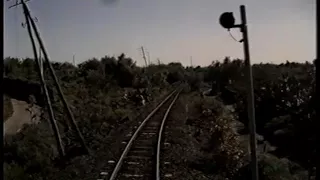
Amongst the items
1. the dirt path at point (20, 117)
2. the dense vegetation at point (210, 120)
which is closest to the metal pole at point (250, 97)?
the dense vegetation at point (210, 120)

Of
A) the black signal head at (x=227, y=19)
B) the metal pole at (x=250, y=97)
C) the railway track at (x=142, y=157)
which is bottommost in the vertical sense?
the railway track at (x=142, y=157)

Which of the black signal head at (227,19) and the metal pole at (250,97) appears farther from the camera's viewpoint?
the metal pole at (250,97)

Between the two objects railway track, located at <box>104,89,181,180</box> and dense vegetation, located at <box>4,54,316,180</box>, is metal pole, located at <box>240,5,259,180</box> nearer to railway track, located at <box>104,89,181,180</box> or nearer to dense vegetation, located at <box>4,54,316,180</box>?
dense vegetation, located at <box>4,54,316,180</box>

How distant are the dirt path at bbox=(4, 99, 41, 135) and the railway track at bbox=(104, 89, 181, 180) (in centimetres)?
585

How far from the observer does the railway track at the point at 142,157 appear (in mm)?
12702

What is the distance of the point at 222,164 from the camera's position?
1477 centimetres

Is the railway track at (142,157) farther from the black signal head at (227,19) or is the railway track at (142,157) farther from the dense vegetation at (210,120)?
the black signal head at (227,19)

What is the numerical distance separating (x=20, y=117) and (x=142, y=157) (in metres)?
11.2

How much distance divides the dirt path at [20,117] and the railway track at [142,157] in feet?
19.2

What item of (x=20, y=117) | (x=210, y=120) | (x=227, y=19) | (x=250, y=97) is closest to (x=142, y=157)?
(x=250, y=97)

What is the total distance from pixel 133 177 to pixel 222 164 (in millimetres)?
3443

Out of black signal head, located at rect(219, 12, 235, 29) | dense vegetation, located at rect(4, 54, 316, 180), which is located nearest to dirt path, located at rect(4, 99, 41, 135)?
dense vegetation, located at rect(4, 54, 316, 180)

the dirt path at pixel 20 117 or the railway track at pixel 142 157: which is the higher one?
the dirt path at pixel 20 117

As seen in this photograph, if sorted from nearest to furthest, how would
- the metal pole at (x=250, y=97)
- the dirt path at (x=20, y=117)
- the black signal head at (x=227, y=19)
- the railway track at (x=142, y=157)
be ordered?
the black signal head at (x=227, y=19), the metal pole at (x=250, y=97), the railway track at (x=142, y=157), the dirt path at (x=20, y=117)
